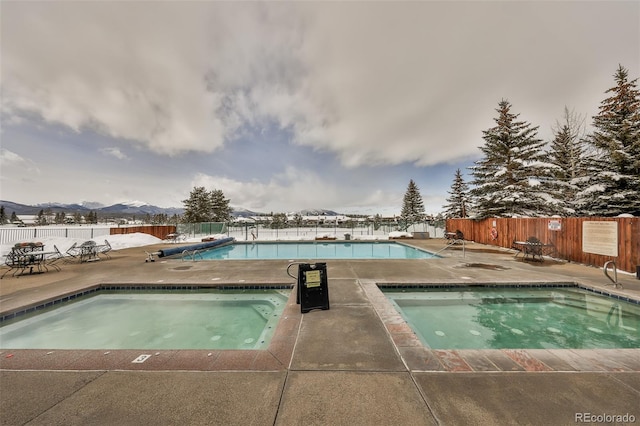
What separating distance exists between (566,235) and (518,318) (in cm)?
652

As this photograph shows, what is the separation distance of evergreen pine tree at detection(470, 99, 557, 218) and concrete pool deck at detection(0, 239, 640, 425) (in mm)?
16374

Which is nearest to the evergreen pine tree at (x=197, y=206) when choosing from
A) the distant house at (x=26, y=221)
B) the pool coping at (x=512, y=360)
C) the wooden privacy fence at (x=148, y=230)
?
the wooden privacy fence at (x=148, y=230)

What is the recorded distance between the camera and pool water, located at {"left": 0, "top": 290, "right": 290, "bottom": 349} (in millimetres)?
3957

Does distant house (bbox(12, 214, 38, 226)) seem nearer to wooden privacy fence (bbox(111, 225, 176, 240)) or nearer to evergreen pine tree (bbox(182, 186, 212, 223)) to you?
evergreen pine tree (bbox(182, 186, 212, 223))

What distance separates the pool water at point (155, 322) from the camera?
13.0 ft

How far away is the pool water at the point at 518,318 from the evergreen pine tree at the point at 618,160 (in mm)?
9007

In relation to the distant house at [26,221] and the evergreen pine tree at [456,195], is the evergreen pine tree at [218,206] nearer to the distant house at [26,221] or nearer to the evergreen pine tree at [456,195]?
the distant house at [26,221]

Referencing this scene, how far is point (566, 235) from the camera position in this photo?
862 centimetres

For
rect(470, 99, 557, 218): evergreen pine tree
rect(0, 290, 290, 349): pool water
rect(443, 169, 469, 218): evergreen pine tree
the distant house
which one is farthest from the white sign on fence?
the distant house

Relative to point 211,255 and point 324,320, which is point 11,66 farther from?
point 324,320

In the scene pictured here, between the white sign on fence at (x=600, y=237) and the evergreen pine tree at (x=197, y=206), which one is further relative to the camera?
the evergreen pine tree at (x=197, y=206)

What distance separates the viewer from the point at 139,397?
199cm

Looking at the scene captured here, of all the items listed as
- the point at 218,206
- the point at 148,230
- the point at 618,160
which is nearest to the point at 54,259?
the point at 148,230

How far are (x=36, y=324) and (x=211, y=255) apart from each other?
27.9 feet
